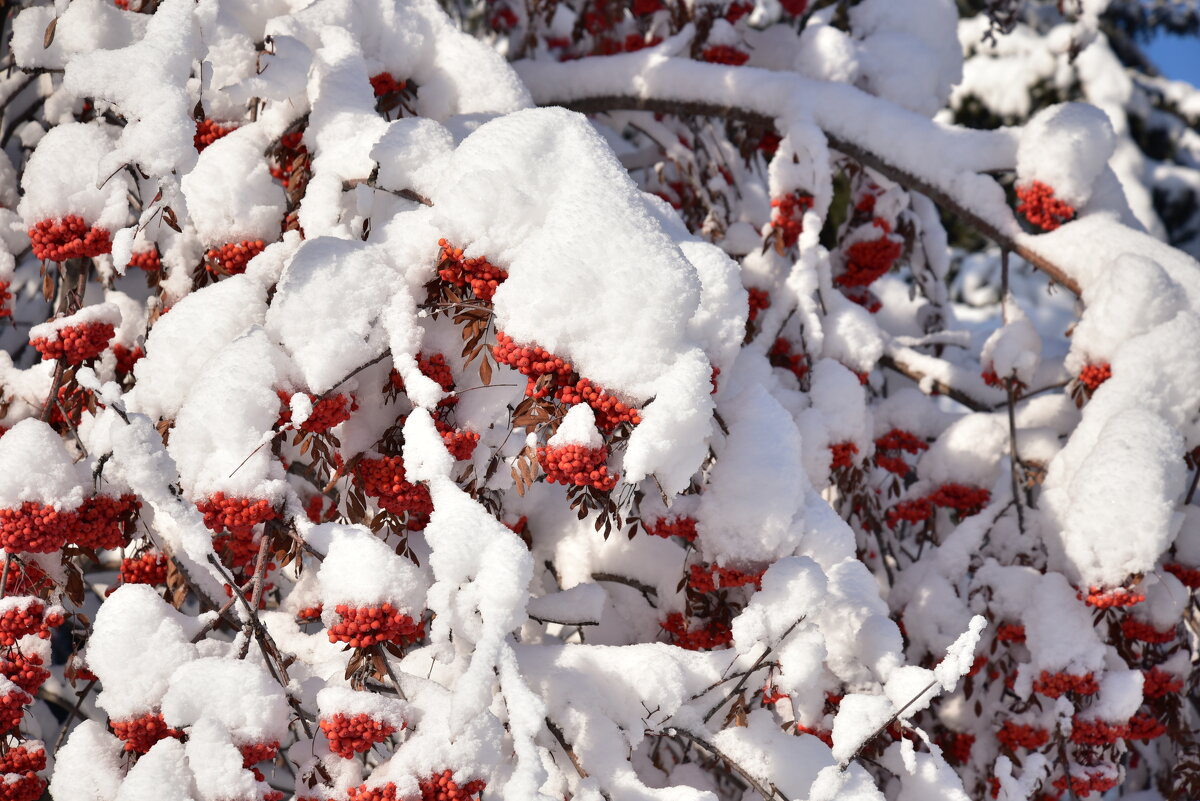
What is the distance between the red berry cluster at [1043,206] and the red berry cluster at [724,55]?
4.18 feet

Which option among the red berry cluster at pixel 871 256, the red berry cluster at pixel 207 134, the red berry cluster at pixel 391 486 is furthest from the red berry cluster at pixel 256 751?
the red berry cluster at pixel 871 256

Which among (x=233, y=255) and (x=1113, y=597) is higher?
(x=233, y=255)

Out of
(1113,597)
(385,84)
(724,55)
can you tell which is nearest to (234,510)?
(385,84)

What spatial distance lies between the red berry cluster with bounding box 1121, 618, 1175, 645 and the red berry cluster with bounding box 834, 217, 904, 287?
170cm

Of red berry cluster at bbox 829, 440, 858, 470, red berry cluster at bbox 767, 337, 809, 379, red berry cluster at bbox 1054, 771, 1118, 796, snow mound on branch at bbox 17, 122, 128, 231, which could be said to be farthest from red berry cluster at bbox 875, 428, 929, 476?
snow mound on branch at bbox 17, 122, 128, 231

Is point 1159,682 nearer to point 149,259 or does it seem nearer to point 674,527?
point 674,527

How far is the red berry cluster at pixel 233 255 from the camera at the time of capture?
212 cm

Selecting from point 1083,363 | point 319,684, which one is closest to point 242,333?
point 319,684

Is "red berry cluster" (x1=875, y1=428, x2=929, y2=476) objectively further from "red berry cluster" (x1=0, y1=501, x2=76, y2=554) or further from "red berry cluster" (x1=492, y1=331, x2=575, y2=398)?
"red berry cluster" (x1=0, y1=501, x2=76, y2=554)

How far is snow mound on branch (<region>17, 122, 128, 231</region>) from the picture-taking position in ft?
6.50

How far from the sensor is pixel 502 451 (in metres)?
1.96

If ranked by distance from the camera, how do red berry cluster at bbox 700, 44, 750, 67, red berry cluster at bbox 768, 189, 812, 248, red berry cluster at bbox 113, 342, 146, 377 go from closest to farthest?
1. red berry cluster at bbox 113, 342, 146, 377
2. red berry cluster at bbox 768, 189, 812, 248
3. red berry cluster at bbox 700, 44, 750, 67

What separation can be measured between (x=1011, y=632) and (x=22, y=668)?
2.68m

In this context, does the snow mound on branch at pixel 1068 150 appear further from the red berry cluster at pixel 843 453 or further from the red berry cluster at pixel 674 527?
the red berry cluster at pixel 674 527
